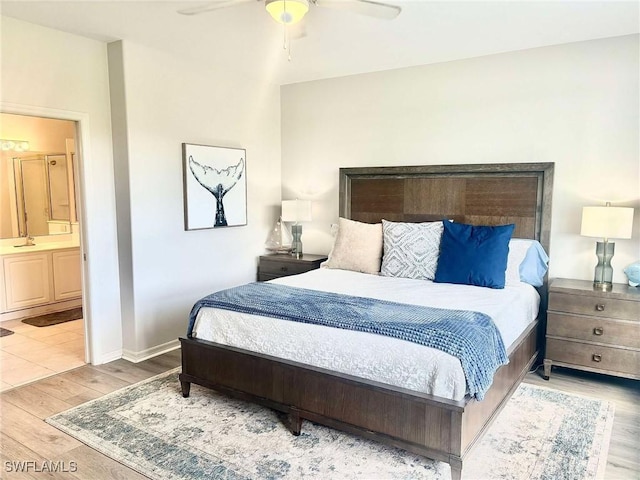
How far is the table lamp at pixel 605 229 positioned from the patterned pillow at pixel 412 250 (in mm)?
1081

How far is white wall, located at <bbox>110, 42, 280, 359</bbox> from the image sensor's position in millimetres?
3781

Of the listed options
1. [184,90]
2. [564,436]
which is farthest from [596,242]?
[184,90]

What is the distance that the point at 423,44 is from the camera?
3.68 meters

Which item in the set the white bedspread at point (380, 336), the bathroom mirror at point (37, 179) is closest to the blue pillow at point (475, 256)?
the white bedspread at point (380, 336)

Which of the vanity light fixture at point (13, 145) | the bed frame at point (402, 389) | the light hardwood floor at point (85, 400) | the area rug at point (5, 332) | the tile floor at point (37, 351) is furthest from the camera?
the vanity light fixture at point (13, 145)

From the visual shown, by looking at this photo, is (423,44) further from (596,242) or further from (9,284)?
(9,284)

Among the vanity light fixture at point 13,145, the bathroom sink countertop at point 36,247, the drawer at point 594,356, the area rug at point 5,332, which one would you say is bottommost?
the area rug at point 5,332

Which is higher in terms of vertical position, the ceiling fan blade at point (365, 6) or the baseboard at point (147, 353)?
the ceiling fan blade at point (365, 6)

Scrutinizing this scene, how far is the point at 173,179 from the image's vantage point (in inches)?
161

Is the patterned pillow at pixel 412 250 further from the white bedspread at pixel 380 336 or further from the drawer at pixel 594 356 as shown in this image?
the drawer at pixel 594 356

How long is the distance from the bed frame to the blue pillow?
17.1 inches

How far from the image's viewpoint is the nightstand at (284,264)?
466 centimetres

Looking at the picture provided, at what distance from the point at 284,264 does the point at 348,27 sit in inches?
93.8

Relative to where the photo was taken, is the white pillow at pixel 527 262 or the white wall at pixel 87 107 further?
the white pillow at pixel 527 262
